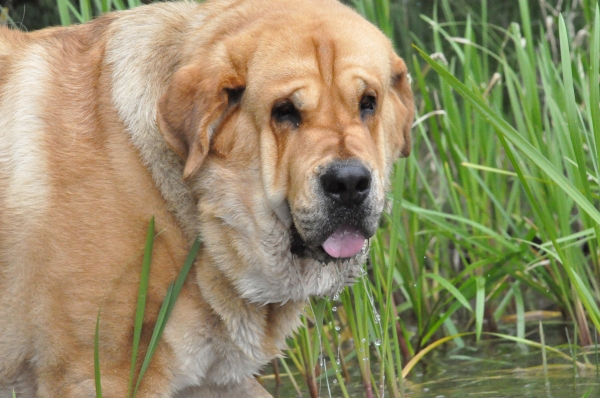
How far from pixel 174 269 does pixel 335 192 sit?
630 mm

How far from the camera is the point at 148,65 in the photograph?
9.91 ft

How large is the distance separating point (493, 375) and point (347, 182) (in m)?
1.75

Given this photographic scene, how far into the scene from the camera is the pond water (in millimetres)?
3650

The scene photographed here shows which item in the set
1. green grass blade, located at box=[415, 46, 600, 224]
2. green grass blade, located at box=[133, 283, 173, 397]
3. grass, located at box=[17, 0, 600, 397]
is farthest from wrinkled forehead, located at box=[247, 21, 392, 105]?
green grass blade, located at box=[133, 283, 173, 397]

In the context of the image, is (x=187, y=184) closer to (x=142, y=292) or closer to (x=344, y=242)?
(x=142, y=292)

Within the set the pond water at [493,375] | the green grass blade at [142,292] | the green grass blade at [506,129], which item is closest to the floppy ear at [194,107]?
the green grass blade at [142,292]

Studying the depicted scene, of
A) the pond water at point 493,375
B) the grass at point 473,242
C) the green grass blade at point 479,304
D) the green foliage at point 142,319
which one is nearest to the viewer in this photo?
the green foliage at point 142,319

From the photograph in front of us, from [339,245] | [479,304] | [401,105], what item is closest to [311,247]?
[339,245]

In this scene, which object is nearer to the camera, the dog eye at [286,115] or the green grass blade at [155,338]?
the green grass blade at [155,338]

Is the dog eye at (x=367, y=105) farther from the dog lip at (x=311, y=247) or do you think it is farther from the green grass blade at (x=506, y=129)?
the dog lip at (x=311, y=247)

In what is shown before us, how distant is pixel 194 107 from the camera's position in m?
2.76

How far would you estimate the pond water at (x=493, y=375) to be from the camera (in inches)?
144

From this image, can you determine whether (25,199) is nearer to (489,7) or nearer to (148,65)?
A: (148,65)

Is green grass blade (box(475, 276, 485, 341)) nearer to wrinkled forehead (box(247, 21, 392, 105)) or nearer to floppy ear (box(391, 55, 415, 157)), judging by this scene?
floppy ear (box(391, 55, 415, 157))
